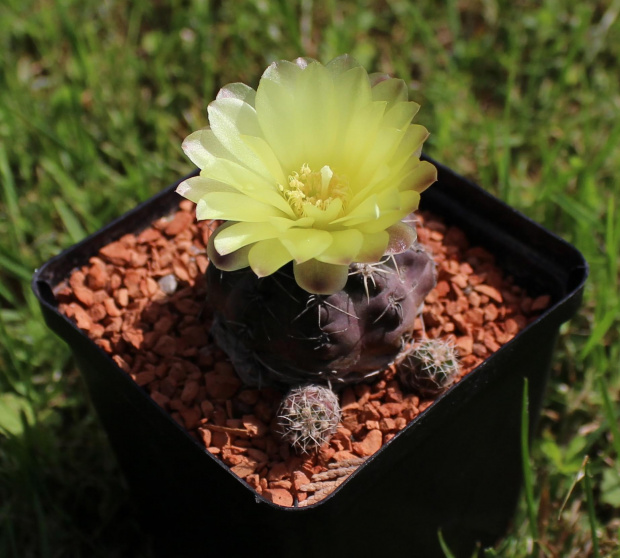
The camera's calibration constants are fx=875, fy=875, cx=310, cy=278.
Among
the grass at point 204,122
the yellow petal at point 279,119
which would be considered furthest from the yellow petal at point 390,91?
the grass at point 204,122

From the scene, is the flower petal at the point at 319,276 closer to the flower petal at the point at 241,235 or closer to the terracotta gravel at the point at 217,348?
the flower petal at the point at 241,235

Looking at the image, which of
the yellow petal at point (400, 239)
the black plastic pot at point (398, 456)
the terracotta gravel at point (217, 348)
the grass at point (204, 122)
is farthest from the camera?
the grass at point (204, 122)

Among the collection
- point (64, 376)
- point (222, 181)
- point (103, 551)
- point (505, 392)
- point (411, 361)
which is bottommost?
point (103, 551)

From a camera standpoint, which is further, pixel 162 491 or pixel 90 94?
pixel 90 94

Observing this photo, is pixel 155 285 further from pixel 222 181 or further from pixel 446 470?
pixel 446 470

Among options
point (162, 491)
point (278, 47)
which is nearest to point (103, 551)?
point (162, 491)

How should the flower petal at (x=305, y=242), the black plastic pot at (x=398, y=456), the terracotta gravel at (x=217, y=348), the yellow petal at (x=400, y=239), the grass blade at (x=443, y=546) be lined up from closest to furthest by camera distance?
the flower petal at (x=305, y=242) < the yellow petal at (x=400, y=239) < the black plastic pot at (x=398, y=456) < the terracotta gravel at (x=217, y=348) < the grass blade at (x=443, y=546)
